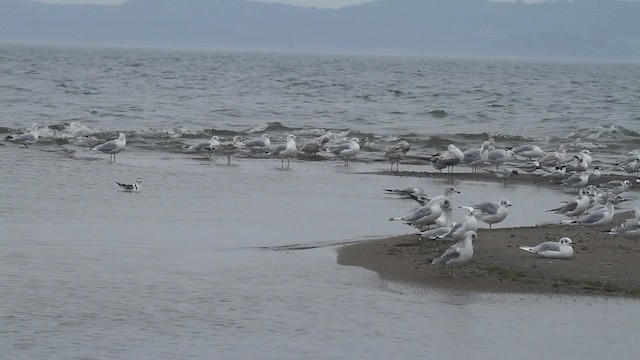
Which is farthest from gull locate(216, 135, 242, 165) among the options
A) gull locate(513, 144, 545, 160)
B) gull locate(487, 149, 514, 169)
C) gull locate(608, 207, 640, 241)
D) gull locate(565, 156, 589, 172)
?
gull locate(608, 207, 640, 241)

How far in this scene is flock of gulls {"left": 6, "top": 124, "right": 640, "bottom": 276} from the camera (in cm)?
1298

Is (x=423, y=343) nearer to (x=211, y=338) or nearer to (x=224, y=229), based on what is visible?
(x=211, y=338)

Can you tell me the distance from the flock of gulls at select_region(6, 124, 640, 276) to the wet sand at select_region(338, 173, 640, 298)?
0.17m

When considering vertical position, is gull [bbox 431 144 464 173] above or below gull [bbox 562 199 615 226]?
below

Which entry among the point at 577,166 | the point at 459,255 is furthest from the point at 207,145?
the point at 459,255

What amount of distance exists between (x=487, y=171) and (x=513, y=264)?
11.2m

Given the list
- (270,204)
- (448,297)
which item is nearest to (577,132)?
(270,204)

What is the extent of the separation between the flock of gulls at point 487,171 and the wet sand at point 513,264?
0.17 m

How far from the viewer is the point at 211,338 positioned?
9461 millimetres

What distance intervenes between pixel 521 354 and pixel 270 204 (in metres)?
8.51

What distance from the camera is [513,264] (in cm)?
1199

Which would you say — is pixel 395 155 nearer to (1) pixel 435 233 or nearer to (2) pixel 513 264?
(1) pixel 435 233

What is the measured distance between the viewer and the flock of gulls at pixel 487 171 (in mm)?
12977

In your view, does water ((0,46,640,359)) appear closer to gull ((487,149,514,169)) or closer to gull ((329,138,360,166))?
gull ((329,138,360,166))
